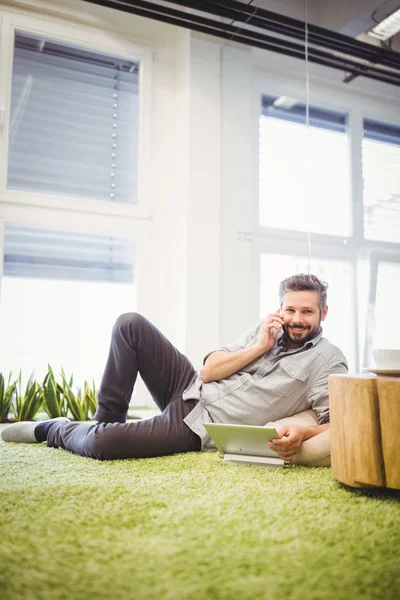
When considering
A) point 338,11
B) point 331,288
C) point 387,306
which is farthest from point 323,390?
point 338,11

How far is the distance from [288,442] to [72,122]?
118 inches

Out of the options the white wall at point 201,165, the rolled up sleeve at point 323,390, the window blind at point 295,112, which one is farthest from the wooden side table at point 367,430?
the window blind at point 295,112

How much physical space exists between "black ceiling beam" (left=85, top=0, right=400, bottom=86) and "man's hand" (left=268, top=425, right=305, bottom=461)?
2613mm

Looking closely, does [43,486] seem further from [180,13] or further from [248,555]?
[180,13]

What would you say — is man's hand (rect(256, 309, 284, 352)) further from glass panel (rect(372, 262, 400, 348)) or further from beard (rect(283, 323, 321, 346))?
glass panel (rect(372, 262, 400, 348))

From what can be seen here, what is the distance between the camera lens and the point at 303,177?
370 cm

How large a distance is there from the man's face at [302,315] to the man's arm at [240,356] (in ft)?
0.15

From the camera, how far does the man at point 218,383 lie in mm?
1805

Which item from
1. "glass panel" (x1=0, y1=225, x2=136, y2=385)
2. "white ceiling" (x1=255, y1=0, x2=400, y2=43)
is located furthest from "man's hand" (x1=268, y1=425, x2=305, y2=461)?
"white ceiling" (x1=255, y1=0, x2=400, y2=43)

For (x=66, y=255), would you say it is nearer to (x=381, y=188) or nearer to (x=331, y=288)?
(x=331, y=288)

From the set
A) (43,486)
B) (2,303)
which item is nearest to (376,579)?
(43,486)

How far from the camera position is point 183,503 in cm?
123

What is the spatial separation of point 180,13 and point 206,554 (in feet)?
11.3

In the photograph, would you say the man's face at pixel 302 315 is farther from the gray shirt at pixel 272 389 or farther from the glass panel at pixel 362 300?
the glass panel at pixel 362 300
